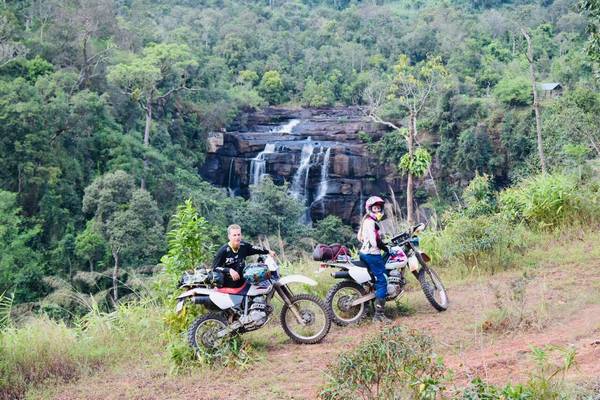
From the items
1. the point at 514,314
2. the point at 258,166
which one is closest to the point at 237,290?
the point at 514,314

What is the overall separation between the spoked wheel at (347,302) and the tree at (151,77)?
803 inches

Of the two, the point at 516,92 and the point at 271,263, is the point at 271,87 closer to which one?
the point at 516,92

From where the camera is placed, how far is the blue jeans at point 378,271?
552cm

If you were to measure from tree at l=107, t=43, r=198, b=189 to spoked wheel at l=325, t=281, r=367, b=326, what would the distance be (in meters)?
20.4

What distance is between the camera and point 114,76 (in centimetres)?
2711

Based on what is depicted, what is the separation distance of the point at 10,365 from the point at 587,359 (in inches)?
171

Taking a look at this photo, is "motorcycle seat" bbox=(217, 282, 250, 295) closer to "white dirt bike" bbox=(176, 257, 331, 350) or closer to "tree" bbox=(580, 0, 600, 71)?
"white dirt bike" bbox=(176, 257, 331, 350)

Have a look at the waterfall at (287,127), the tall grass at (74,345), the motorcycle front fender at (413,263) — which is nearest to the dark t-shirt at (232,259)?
the tall grass at (74,345)

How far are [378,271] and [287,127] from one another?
31.4 m

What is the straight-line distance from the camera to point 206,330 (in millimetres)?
4910

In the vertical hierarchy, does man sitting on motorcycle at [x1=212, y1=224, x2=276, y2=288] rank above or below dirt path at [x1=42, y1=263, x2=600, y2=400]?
above

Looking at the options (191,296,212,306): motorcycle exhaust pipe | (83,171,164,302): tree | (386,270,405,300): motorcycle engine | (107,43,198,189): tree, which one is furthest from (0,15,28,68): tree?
(386,270,405,300): motorcycle engine

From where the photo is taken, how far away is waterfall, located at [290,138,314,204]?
30.7 metres

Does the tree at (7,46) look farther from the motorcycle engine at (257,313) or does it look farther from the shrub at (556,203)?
the motorcycle engine at (257,313)
